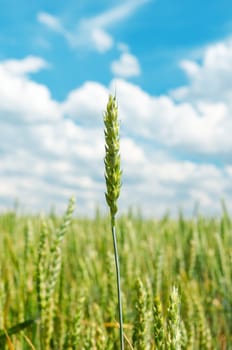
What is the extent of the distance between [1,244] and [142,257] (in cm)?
91

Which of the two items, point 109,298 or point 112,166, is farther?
point 109,298

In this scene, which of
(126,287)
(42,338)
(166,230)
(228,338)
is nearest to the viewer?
(42,338)

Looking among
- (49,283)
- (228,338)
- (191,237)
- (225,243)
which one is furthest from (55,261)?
(191,237)

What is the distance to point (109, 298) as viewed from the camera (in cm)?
166

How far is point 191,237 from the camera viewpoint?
354 cm

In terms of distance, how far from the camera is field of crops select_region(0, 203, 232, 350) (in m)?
1.01

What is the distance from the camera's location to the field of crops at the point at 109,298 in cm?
101

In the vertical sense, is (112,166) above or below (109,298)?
above

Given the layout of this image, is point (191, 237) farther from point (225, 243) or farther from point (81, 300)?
point (81, 300)

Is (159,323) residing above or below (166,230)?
below

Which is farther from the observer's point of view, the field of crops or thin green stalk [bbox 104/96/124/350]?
the field of crops

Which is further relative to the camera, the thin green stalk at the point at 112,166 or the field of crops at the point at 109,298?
the field of crops at the point at 109,298

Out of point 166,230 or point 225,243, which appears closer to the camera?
point 225,243

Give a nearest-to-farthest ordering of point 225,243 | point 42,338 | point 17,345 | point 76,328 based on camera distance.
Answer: point 76,328 → point 42,338 → point 17,345 → point 225,243
